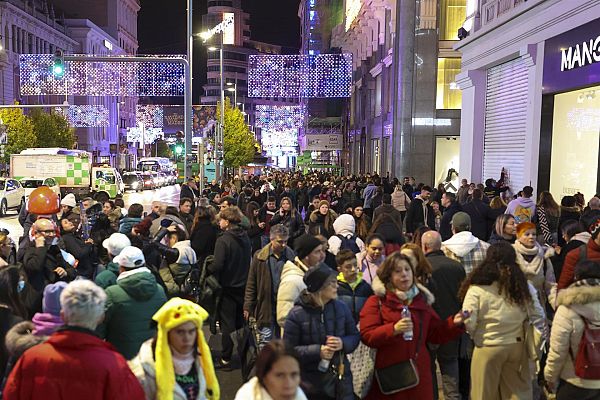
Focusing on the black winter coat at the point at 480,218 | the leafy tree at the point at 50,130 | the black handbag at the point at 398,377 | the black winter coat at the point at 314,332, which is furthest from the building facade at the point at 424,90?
the leafy tree at the point at 50,130

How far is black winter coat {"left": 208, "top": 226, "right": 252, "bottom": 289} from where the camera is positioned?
7930 millimetres

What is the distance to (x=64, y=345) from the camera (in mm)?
3562

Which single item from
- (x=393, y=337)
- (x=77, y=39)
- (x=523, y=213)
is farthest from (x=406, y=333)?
(x=77, y=39)

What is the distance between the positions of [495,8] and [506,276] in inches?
718

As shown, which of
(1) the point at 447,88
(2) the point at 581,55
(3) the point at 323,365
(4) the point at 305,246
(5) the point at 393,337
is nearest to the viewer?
(3) the point at 323,365

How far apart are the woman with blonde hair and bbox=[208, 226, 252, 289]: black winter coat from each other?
381 cm

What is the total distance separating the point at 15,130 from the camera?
51469 millimetres

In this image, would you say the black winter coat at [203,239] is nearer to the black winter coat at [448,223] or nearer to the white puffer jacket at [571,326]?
the black winter coat at [448,223]

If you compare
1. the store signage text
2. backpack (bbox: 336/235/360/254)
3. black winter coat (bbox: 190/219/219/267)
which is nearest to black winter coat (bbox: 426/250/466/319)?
backpack (bbox: 336/235/360/254)

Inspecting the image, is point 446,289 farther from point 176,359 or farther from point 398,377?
point 176,359

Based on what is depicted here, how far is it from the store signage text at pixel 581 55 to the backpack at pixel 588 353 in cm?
1072

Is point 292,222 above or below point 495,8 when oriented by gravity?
below

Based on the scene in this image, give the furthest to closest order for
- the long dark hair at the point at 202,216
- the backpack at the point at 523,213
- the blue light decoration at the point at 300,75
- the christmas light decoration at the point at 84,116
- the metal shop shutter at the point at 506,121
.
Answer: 1. the christmas light decoration at the point at 84,116
2. the blue light decoration at the point at 300,75
3. the metal shop shutter at the point at 506,121
4. the backpack at the point at 523,213
5. the long dark hair at the point at 202,216

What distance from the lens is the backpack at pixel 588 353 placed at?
5168 mm
